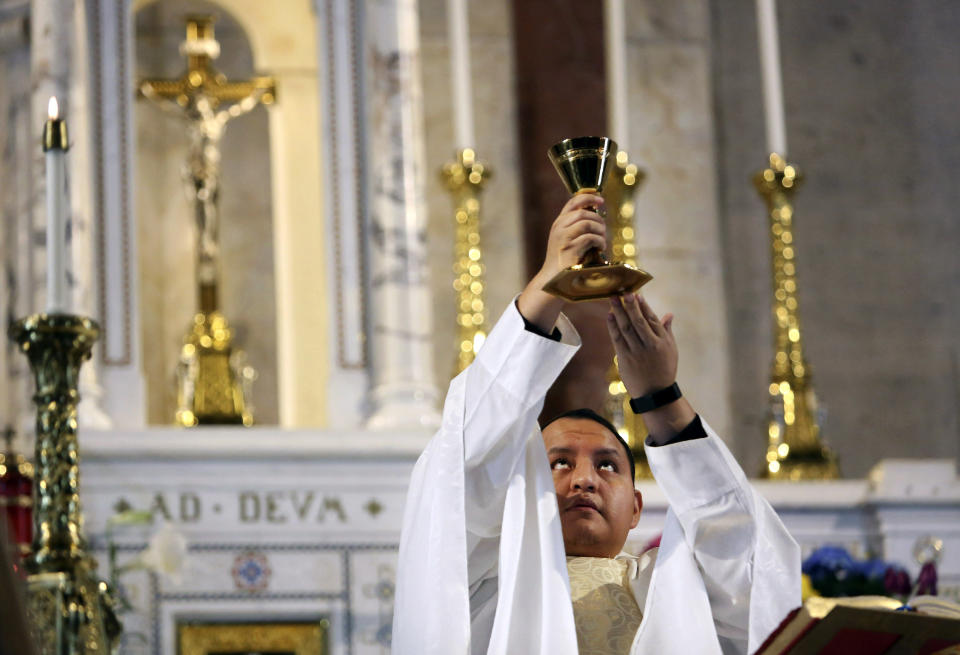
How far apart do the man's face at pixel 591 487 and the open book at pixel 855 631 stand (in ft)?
2.60

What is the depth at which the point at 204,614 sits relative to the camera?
5.14 metres

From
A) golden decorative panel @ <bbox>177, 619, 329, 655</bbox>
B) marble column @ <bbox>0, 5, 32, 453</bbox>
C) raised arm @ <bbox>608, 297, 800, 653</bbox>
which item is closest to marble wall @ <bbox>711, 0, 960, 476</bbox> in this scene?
golden decorative panel @ <bbox>177, 619, 329, 655</bbox>

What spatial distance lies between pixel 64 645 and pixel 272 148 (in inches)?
168

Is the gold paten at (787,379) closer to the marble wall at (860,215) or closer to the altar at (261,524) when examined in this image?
the altar at (261,524)

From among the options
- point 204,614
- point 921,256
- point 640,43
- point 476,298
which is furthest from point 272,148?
point 921,256

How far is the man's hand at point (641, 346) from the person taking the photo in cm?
315

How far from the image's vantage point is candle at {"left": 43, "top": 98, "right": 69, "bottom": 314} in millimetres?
3189

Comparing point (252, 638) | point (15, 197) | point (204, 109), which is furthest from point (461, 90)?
point (252, 638)

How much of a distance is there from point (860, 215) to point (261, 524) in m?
4.03

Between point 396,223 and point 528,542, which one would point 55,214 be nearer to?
point 528,542

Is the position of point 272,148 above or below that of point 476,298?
above

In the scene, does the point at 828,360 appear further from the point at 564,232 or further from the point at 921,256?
the point at 564,232

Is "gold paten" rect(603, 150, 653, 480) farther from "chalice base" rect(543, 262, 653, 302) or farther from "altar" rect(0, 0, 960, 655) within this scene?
"chalice base" rect(543, 262, 653, 302)

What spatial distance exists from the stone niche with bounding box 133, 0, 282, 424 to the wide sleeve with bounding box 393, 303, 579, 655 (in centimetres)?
372
